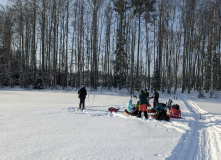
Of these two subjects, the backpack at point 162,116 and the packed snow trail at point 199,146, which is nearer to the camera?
the packed snow trail at point 199,146

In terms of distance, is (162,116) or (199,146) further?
(162,116)

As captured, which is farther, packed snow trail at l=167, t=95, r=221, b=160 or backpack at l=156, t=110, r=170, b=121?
backpack at l=156, t=110, r=170, b=121

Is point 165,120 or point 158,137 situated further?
point 165,120

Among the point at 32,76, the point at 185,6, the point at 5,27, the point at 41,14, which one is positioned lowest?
the point at 32,76

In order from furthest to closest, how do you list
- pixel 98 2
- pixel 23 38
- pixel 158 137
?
pixel 23 38 → pixel 98 2 → pixel 158 137

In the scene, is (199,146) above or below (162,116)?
below

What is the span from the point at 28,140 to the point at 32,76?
1874 cm

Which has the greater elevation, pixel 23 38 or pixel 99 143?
pixel 23 38

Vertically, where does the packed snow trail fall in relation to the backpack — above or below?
below

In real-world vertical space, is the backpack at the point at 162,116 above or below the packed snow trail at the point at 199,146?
above

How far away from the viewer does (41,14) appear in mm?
19844

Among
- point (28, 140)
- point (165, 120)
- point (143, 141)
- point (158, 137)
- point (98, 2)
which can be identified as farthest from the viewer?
point (98, 2)

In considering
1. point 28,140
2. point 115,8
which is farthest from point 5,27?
point 28,140

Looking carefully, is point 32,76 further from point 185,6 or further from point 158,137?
point 185,6
